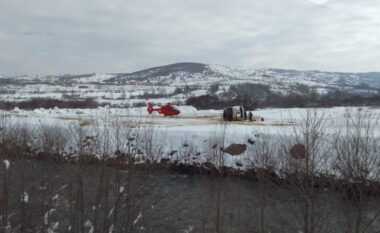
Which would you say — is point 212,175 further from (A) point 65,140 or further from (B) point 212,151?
(A) point 65,140

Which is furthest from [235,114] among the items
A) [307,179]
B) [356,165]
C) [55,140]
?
[307,179]

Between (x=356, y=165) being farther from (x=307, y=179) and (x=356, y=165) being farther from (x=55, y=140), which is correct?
(x=55, y=140)

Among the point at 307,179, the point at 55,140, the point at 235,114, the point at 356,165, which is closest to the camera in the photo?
the point at 307,179

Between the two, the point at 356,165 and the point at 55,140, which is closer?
the point at 356,165

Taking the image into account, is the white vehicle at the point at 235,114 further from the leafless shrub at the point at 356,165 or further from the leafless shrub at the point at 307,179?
the leafless shrub at the point at 356,165

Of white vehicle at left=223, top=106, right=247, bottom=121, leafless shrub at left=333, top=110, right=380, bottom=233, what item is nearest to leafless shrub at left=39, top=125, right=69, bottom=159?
leafless shrub at left=333, top=110, right=380, bottom=233

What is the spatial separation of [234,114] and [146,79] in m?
155

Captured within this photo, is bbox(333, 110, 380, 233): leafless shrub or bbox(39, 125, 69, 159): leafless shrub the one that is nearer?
bbox(333, 110, 380, 233): leafless shrub

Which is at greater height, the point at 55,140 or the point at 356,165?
the point at 356,165

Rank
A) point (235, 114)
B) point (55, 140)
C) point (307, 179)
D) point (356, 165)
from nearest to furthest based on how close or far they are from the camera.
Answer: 1. point (307, 179)
2. point (356, 165)
3. point (55, 140)
4. point (235, 114)

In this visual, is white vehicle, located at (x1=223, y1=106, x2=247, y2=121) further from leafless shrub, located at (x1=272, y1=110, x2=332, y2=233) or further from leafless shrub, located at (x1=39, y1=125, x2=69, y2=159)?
leafless shrub, located at (x1=272, y1=110, x2=332, y2=233)

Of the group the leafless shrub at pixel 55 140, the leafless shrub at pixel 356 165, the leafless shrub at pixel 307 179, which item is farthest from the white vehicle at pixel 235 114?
the leafless shrub at pixel 356 165

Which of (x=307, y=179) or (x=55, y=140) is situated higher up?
(x=307, y=179)

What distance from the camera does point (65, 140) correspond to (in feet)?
78.4
